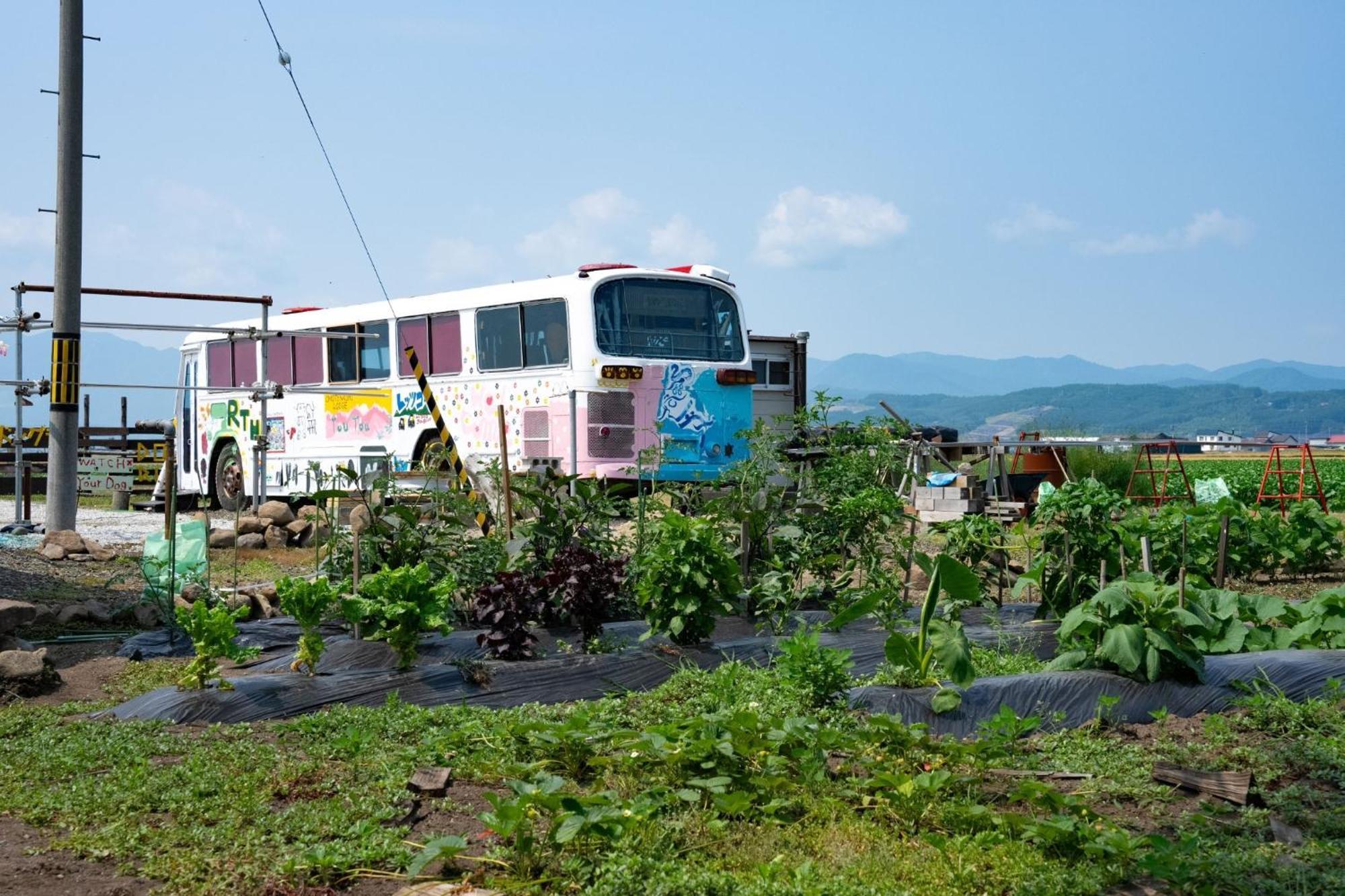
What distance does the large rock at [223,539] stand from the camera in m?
13.4

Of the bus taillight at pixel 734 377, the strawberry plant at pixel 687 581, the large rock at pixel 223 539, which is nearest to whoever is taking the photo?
the strawberry plant at pixel 687 581

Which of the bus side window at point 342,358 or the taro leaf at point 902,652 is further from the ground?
the bus side window at point 342,358

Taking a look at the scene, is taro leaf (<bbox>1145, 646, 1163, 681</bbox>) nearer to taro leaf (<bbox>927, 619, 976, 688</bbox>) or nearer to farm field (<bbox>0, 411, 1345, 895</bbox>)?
farm field (<bbox>0, 411, 1345, 895</bbox>)

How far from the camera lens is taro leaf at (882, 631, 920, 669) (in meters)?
5.54

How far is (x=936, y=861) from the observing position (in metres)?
3.66

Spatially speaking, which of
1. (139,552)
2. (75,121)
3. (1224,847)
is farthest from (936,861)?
(75,121)

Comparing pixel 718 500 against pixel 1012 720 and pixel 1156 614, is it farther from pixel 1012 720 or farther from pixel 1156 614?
pixel 1012 720

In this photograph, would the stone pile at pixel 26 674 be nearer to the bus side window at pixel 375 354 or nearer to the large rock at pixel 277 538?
the large rock at pixel 277 538

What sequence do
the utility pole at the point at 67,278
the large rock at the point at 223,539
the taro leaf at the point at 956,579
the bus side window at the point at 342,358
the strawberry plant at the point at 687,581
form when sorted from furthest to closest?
the bus side window at the point at 342,358 → the large rock at the point at 223,539 → the utility pole at the point at 67,278 → the strawberry plant at the point at 687,581 → the taro leaf at the point at 956,579

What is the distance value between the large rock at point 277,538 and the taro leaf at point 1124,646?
1064cm

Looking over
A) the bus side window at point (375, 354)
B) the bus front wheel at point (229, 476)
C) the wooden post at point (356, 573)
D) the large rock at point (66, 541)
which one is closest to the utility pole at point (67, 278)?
the large rock at point (66, 541)

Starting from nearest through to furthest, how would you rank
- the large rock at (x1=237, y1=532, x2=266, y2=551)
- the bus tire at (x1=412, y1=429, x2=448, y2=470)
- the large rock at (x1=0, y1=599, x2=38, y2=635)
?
the large rock at (x1=0, y1=599, x2=38, y2=635), the large rock at (x1=237, y1=532, x2=266, y2=551), the bus tire at (x1=412, y1=429, x2=448, y2=470)

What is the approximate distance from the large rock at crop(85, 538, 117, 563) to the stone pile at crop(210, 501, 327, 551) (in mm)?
1205

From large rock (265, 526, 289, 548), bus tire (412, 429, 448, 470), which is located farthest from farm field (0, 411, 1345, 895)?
bus tire (412, 429, 448, 470)
